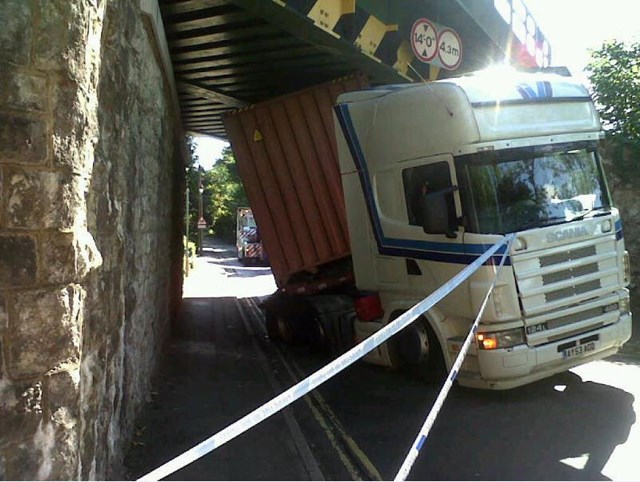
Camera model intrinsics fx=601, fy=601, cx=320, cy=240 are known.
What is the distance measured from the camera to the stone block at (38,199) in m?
2.51

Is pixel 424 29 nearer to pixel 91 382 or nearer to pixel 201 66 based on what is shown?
pixel 201 66

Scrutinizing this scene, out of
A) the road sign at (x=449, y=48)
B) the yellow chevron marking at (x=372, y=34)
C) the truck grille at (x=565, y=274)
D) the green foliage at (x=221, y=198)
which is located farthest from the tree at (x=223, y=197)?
the truck grille at (x=565, y=274)

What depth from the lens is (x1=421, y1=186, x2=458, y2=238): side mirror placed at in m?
5.82

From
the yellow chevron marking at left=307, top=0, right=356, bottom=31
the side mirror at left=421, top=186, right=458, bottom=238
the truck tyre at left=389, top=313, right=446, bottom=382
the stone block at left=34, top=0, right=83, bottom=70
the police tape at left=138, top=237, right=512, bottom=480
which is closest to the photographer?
the police tape at left=138, top=237, right=512, bottom=480

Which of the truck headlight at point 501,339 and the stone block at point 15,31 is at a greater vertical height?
the stone block at point 15,31

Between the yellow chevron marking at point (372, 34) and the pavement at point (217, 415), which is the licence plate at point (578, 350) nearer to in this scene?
the pavement at point (217, 415)

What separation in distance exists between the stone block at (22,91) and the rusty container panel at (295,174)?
20.2 ft

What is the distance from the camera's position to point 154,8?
5.71 m

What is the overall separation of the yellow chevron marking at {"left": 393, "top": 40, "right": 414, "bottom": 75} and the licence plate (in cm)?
501

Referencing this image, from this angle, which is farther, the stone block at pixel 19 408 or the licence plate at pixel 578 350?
the licence plate at pixel 578 350

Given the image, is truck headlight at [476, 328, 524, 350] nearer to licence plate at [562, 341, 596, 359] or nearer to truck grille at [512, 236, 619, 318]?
truck grille at [512, 236, 619, 318]

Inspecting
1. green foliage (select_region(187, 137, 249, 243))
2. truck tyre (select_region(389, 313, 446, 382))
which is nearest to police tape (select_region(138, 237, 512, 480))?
truck tyre (select_region(389, 313, 446, 382))

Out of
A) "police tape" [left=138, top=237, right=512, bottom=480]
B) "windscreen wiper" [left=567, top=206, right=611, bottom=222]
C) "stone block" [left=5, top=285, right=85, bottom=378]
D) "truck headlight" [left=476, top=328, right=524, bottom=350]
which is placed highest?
"windscreen wiper" [left=567, top=206, right=611, bottom=222]

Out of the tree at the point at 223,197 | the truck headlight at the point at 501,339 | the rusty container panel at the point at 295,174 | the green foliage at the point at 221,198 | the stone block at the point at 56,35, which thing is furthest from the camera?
the tree at the point at 223,197
